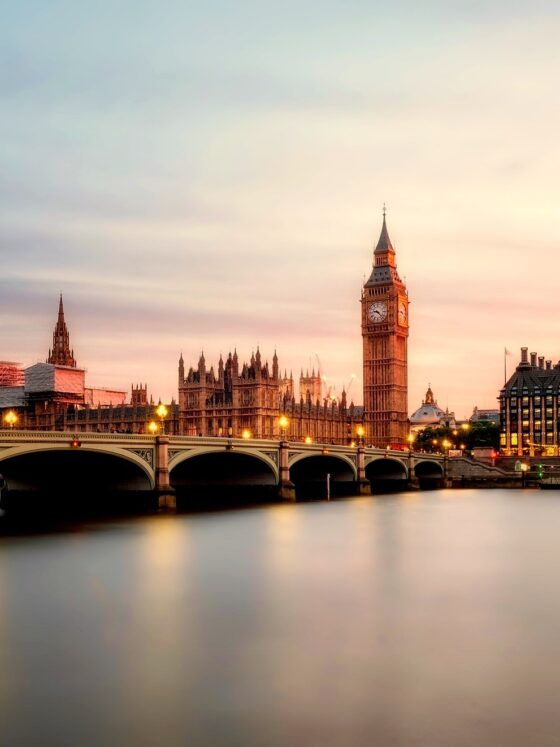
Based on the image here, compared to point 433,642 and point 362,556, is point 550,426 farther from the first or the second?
point 433,642

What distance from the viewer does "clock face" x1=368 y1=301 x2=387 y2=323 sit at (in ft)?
503

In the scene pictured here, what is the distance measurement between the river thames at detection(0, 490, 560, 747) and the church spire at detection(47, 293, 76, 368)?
451 ft

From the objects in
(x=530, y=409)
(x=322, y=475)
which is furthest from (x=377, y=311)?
(x=322, y=475)

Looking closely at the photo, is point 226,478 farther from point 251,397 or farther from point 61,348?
point 61,348

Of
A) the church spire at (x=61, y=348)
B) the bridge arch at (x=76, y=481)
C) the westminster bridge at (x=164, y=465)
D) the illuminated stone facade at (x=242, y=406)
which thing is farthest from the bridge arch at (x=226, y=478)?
the church spire at (x=61, y=348)

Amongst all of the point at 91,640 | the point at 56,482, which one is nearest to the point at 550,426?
the point at 56,482

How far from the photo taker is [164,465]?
1919 inches

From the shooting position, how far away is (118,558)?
101ft

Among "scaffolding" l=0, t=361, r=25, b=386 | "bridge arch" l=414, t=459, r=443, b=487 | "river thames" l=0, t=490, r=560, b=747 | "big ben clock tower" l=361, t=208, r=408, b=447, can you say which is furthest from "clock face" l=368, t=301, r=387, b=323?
"river thames" l=0, t=490, r=560, b=747

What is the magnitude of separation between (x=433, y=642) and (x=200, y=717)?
6834 mm

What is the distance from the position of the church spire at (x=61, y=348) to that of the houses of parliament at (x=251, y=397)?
0.20 meters

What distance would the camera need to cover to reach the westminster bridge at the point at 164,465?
43.2 meters

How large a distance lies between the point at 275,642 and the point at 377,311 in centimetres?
13824

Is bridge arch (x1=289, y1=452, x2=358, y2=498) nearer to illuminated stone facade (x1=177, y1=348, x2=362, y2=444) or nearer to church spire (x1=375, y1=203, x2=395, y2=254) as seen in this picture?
illuminated stone facade (x1=177, y1=348, x2=362, y2=444)
